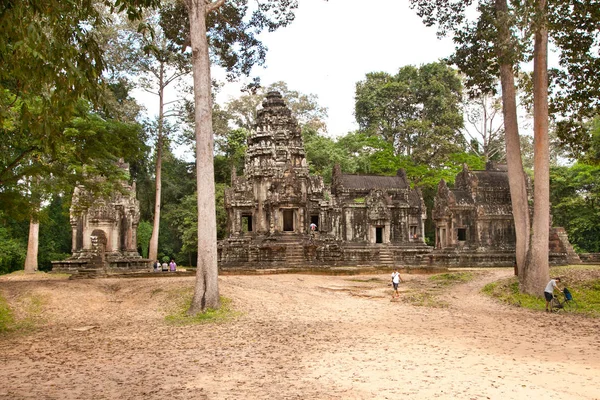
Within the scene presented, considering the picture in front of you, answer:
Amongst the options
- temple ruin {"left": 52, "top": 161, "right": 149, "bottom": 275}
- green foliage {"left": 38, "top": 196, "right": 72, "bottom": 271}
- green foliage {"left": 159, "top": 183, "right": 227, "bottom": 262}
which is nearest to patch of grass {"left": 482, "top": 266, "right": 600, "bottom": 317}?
temple ruin {"left": 52, "top": 161, "right": 149, "bottom": 275}

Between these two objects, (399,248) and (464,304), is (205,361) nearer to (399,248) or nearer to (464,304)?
(464,304)

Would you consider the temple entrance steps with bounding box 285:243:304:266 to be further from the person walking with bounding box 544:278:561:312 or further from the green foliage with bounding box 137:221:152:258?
the person walking with bounding box 544:278:561:312

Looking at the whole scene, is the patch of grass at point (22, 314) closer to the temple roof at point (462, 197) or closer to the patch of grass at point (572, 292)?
the patch of grass at point (572, 292)

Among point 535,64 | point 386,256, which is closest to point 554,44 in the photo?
point 535,64

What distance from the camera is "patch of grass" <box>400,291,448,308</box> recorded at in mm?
16000

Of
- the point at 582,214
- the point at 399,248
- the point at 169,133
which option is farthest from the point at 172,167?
the point at 582,214

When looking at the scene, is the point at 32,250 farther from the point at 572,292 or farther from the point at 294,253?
the point at 572,292

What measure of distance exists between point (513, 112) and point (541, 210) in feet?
11.1

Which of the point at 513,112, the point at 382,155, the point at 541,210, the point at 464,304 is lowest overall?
the point at 464,304

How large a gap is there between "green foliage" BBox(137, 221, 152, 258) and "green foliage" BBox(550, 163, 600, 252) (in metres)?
30.3

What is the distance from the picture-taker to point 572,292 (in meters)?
16.1

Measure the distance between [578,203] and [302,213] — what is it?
19.5m

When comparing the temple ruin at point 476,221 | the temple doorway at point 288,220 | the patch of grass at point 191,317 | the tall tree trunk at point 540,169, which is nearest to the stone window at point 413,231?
the temple ruin at point 476,221

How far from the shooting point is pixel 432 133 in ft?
149
